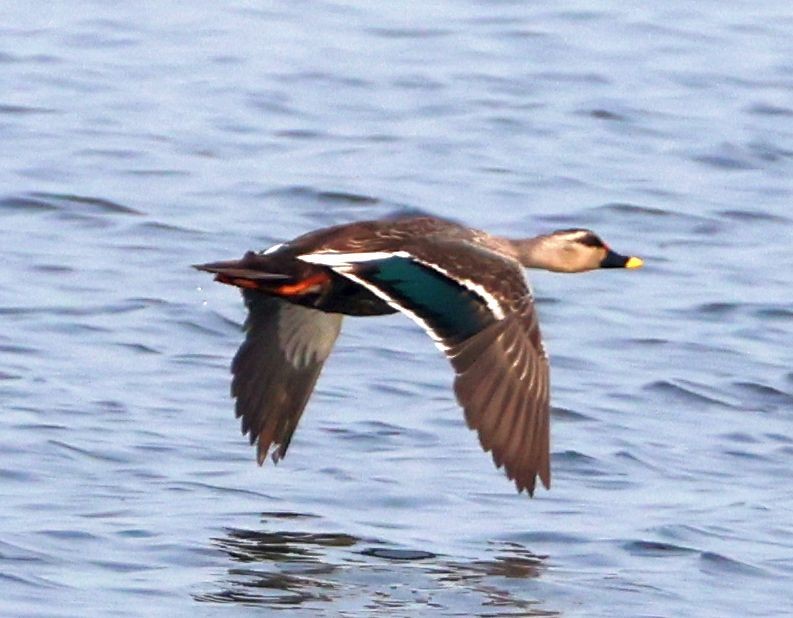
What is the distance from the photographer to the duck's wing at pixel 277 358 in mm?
9797

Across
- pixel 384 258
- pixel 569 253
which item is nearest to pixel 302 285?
pixel 384 258

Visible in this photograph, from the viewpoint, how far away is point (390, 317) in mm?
12109

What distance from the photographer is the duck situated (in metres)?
8.33

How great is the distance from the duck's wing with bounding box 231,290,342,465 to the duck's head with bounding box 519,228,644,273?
87cm

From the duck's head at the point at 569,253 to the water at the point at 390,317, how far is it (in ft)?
2.40

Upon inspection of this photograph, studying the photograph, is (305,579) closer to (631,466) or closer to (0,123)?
(631,466)

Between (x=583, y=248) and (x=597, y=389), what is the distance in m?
1.08

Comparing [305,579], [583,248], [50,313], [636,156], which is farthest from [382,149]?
[305,579]

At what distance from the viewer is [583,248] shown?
10.2 meters

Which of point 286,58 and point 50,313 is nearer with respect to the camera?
point 50,313

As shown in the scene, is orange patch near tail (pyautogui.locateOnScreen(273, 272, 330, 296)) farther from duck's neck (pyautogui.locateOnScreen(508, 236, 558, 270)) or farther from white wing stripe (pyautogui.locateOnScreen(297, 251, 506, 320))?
duck's neck (pyautogui.locateOnScreen(508, 236, 558, 270))

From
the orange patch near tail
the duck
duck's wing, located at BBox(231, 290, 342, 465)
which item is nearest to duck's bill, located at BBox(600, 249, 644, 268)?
the duck

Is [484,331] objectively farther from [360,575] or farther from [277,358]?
[277,358]

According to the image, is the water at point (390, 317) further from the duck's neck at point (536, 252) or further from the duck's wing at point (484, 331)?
the duck's neck at point (536, 252)
